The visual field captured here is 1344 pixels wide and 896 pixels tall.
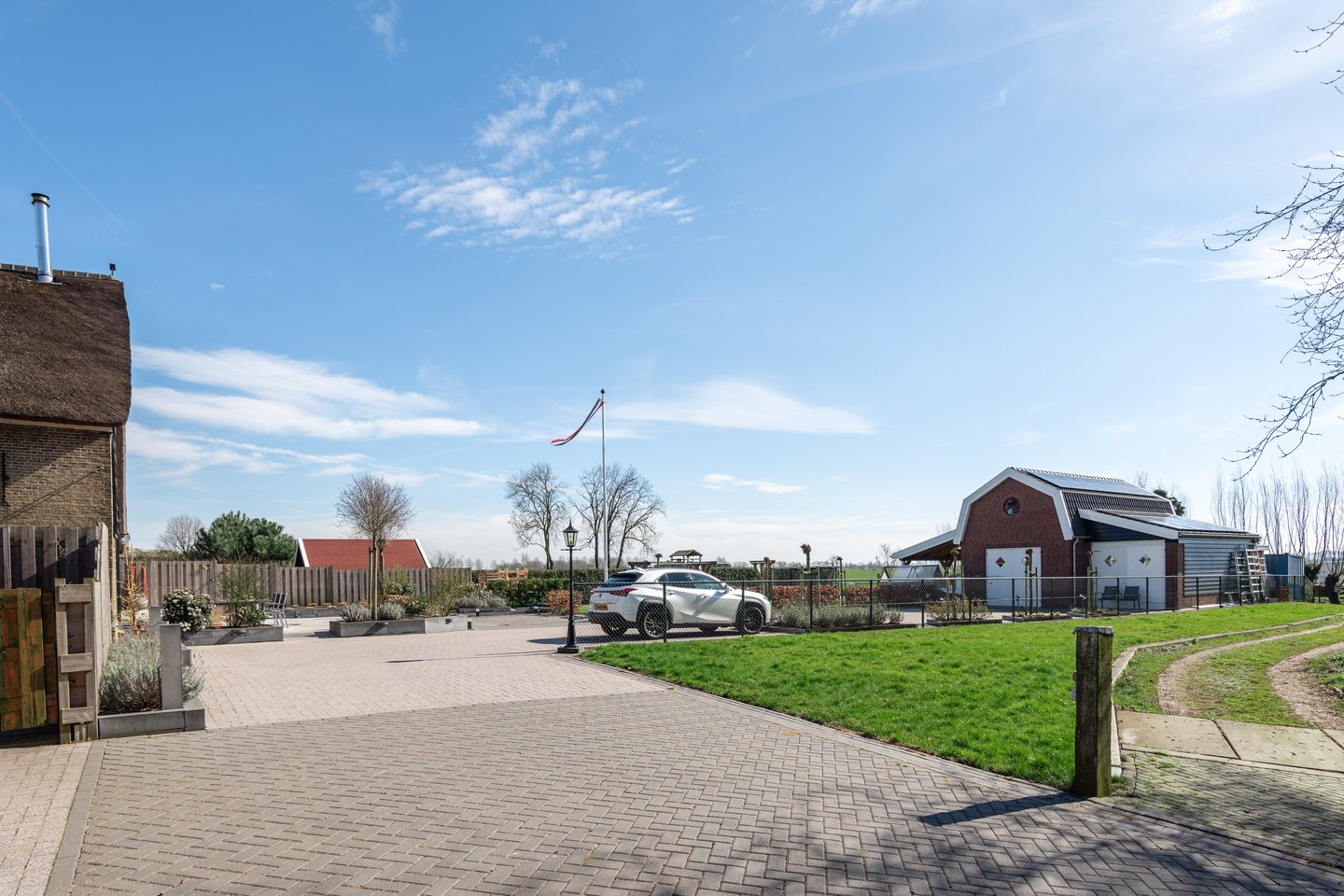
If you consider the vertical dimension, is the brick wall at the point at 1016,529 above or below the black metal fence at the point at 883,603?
above

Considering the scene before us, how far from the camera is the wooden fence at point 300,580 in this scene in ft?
97.2

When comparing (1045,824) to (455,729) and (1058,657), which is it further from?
(1058,657)

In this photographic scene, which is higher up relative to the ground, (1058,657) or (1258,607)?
(1058,657)

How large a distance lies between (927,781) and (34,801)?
23.0 feet

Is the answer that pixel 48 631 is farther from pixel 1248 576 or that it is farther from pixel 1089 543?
pixel 1248 576

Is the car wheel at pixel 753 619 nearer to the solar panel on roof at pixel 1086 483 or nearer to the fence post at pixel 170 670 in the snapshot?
the fence post at pixel 170 670

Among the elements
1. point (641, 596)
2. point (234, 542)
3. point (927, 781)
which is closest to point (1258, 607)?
point (641, 596)

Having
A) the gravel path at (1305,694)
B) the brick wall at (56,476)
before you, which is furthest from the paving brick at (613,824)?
the brick wall at (56,476)

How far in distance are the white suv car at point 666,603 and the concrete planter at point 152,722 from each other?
396 inches

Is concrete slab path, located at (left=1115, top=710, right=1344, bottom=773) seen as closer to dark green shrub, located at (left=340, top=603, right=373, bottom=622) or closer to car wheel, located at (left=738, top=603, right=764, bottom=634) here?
car wheel, located at (left=738, top=603, right=764, bottom=634)

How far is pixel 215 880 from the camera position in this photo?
4.65 m

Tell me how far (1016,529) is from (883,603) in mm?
9260

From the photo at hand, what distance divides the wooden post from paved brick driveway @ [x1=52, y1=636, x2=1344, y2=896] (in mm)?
302

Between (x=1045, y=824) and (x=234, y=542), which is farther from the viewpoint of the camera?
(x=234, y=542)
